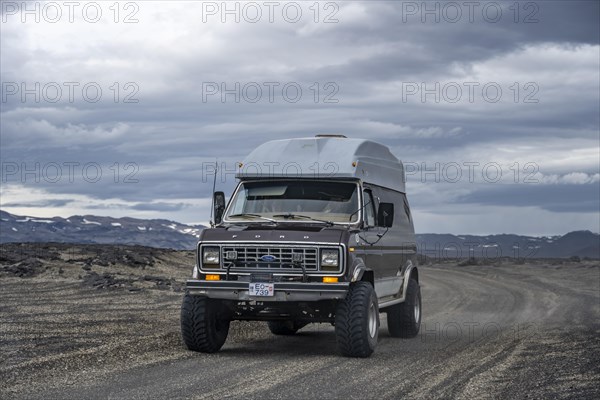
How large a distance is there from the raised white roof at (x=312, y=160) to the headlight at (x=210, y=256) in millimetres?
1724

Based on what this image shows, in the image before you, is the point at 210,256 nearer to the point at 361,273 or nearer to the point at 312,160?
the point at 361,273

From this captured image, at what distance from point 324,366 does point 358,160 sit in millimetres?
3557

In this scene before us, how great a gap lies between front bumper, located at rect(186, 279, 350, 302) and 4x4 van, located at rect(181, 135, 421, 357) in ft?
0.05

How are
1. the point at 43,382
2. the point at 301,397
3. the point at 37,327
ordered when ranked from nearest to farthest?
the point at 301,397, the point at 43,382, the point at 37,327

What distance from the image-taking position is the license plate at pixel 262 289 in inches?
478

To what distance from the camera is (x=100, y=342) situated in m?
13.9

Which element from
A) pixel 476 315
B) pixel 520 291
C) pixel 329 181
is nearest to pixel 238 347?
pixel 329 181

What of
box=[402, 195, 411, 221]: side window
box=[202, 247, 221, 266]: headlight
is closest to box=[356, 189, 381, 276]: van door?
box=[202, 247, 221, 266]: headlight

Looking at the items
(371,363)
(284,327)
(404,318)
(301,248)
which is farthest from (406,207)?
(371,363)

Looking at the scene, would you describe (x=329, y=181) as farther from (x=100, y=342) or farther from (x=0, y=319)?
(x=0, y=319)

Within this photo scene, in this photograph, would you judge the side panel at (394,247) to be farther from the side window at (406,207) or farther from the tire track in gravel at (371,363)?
the tire track in gravel at (371,363)

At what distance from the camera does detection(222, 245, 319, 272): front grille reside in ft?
40.1

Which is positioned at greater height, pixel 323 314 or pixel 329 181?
pixel 329 181

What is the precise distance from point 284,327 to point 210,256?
3.95m
